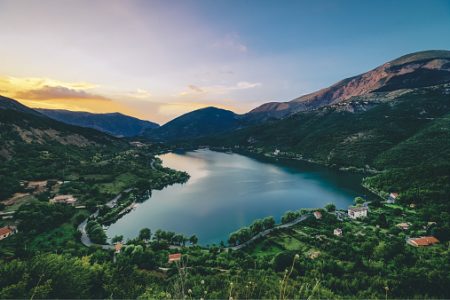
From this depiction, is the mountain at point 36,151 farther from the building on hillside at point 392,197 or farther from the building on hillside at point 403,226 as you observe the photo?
the building on hillside at point 392,197

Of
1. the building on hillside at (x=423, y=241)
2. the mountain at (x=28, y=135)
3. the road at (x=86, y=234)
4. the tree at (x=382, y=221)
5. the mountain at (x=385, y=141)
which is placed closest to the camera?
the building on hillside at (x=423, y=241)

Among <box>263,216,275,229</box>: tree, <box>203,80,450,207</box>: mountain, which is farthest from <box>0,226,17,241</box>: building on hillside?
<box>203,80,450,207</box>: mountain

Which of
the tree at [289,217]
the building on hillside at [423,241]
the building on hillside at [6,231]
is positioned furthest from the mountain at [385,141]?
the building on hillside at [6,231]

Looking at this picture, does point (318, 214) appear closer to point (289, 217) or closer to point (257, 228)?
point (289, 217)

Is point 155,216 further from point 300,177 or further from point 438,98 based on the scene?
point 438,98

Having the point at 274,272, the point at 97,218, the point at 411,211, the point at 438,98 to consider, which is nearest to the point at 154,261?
the point at 274,272

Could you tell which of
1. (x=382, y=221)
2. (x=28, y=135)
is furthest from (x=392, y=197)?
(x=28, y=135)

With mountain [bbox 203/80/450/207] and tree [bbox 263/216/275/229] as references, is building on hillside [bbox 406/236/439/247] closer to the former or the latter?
mountain [bbox 203/80/450/207]
